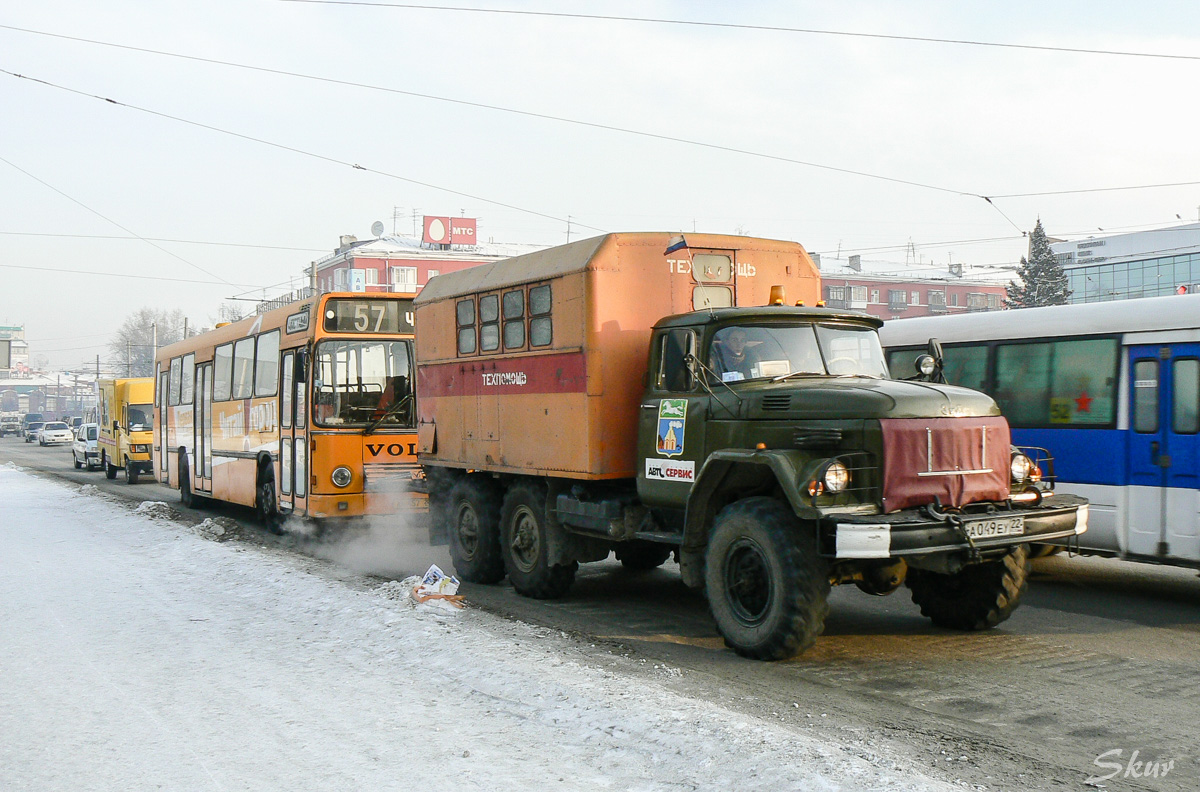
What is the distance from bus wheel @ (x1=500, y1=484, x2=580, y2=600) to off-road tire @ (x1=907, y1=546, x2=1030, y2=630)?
3293 mm

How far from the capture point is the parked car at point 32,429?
77875mm

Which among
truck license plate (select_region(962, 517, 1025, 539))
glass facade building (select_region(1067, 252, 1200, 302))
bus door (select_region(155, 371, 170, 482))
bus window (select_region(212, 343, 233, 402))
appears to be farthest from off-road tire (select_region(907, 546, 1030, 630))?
glass facade building (select_region(1067, 252, 1200, 302))

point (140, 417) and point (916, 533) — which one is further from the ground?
point (140, 417)

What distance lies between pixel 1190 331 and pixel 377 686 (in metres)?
7.98

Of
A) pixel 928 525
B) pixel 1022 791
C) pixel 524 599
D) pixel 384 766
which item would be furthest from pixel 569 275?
pixel 1022 791

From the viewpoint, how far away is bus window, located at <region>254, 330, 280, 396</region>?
1592cm

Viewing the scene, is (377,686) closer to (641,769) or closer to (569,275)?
(641,769)

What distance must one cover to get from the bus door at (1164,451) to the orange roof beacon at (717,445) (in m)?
2.37

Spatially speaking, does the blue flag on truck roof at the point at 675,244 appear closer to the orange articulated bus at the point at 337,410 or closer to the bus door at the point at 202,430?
the orange articulated bus at the point at 337,410

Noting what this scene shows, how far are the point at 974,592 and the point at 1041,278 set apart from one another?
61259 millimetres

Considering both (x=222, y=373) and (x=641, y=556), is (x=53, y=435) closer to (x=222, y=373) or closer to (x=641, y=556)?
(x=222, y=373)

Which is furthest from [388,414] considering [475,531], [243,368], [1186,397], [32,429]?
[32,429]

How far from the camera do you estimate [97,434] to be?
37.8 metres

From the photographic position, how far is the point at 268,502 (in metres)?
16.4
